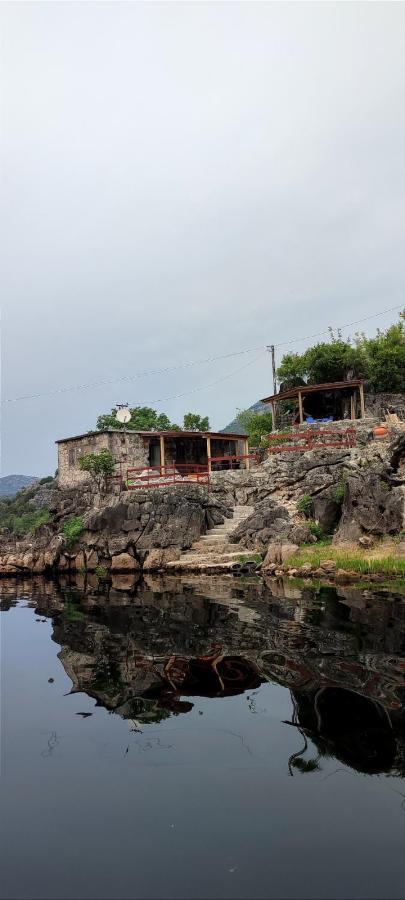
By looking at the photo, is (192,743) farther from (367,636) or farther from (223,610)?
(223,610)

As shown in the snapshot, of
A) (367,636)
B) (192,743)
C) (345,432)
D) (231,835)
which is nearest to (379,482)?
(345,432)

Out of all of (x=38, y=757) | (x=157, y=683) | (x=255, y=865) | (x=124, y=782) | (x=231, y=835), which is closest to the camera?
(x=255, y=865)

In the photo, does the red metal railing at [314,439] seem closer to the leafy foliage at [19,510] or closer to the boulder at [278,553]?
the boulder at [278,553]

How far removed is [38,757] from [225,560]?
1888cm

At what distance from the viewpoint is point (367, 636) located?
10.7 m

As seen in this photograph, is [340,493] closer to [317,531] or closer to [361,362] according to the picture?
[317,531]

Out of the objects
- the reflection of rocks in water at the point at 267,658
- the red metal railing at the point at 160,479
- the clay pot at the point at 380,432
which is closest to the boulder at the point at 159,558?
the red metal railing at the point at 160,479

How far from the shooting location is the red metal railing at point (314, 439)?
29961mm

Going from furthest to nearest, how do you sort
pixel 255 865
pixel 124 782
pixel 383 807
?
pixel 124 782 → pixel 383 807 → pixel 255 865

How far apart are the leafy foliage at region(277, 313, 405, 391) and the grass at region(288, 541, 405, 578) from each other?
779 inches

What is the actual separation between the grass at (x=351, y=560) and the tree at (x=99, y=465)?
15048 mm

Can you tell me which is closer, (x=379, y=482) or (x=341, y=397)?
(x=379, y=482)

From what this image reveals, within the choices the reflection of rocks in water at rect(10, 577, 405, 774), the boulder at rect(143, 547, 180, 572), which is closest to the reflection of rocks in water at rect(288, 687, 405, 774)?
the reflection of rocks in water at rect(10, 577, 405, 774)

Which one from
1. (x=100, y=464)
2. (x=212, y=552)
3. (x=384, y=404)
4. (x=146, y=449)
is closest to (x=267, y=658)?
(x=212, y=552)
